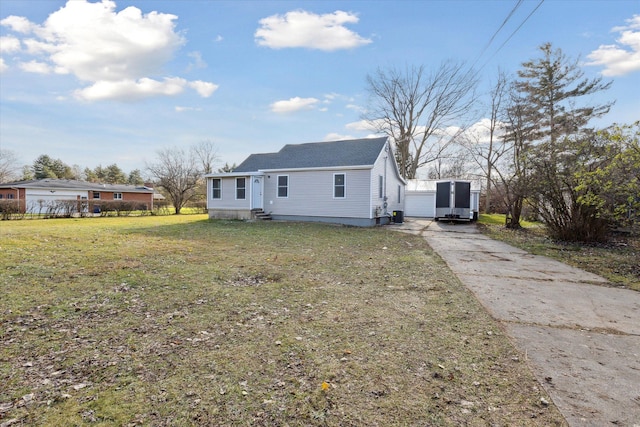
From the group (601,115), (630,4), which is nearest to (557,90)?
(601,115)

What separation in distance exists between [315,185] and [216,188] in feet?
20.9

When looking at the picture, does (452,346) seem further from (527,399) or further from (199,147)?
(199,147)

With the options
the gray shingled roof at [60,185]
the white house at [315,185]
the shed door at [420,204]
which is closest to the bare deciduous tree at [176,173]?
the gray shingled roof at [60,185]

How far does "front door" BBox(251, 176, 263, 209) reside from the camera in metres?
17.4

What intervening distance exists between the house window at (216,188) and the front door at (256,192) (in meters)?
2.43

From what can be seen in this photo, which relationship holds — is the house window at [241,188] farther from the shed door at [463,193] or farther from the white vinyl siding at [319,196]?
the shed door at [463,193]

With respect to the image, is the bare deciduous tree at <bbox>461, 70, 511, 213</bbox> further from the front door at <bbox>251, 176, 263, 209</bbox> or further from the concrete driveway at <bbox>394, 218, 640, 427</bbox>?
the concrete driveway at <bbox>394, 218, 640, 427</bbox>

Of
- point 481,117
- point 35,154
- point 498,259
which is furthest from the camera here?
point 35,154

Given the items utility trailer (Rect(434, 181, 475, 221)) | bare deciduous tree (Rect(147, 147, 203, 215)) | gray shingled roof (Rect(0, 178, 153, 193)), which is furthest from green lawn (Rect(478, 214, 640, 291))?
gray shingled roof (Rect(0, 178, 153, 193))

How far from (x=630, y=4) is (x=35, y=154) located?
63.7 metres

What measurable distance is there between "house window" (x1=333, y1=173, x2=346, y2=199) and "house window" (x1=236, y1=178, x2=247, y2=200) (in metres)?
5.21

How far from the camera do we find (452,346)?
10.2ft

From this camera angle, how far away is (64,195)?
101ft

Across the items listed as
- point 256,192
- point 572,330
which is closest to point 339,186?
point 256,192
